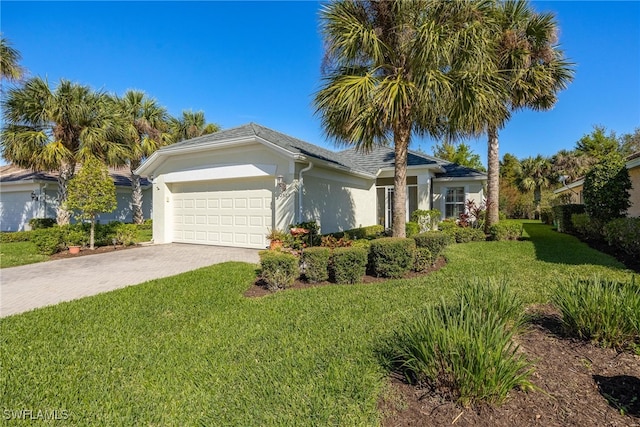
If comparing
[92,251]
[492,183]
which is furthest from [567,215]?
[92,251]

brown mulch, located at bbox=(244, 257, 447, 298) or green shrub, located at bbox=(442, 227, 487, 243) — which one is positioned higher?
green shrub, located at bbox=(442, 227, 487, 243)

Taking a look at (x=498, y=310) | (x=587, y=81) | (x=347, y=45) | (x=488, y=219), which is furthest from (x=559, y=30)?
(x=498, y=310)

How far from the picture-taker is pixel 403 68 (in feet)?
27.3

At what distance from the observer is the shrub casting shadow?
8.41 feet

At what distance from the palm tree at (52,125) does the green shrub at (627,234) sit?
19.8m

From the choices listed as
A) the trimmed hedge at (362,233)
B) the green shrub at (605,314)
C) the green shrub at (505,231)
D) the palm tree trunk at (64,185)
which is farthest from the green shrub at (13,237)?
the green shrub at (505,231)

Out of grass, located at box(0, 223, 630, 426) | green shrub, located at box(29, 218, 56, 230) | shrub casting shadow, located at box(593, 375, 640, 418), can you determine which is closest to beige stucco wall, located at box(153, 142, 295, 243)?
grass, located at box(0, 223, 630, 426)

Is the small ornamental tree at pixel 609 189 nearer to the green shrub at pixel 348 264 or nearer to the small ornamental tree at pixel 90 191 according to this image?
the green shrub at pixel 348 264

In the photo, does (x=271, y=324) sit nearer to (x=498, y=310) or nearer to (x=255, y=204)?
(x=498, y=310)

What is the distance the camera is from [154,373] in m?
3.42

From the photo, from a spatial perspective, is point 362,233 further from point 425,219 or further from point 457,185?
point 457,185

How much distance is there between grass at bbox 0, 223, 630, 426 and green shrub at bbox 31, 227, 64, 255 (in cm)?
761

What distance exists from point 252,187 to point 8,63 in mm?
13638

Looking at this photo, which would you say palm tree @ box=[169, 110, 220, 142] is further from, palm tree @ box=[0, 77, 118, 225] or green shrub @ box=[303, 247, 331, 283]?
green shrub @ box=[303, 247, 331, 283]
